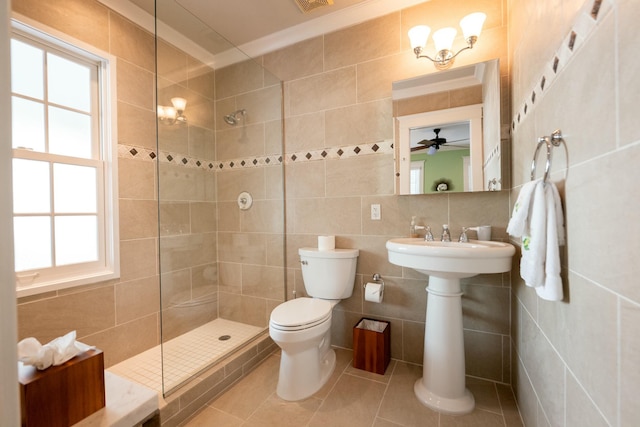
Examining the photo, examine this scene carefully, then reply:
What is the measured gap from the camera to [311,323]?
1513 millimetres

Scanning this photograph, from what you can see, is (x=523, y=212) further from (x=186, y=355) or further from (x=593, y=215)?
(x=186, y=355)

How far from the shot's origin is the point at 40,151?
1.54 metres

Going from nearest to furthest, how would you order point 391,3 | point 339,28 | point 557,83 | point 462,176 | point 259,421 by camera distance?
point 557,83 < point 259,421 < point 462,176 < point 391,3 < point 339,28

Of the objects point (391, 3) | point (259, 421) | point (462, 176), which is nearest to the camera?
point (259, 421)

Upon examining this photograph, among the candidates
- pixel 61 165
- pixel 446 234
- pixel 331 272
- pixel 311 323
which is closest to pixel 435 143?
pixel 446 234

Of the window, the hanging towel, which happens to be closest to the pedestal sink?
the hanging towel

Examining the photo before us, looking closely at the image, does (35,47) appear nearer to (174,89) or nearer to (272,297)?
(174,89)

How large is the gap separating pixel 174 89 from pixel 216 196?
0.82 meters

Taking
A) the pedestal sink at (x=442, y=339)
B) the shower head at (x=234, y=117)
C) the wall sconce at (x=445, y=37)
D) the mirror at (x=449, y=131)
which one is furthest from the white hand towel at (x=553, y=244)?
the shower head at (x=234, y=117)

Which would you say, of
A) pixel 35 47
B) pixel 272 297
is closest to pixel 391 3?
pixel 35 47

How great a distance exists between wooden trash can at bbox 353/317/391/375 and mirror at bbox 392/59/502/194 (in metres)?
0.98

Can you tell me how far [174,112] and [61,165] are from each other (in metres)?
0.75

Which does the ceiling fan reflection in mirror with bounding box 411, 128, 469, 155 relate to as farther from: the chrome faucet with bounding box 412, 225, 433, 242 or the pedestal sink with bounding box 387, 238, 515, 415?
the pedestal sink with bounding box 387, 238, 515, 415

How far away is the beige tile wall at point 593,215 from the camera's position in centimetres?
54
